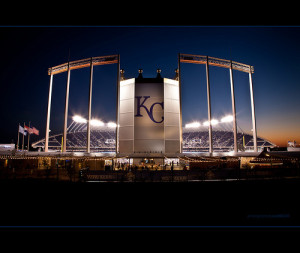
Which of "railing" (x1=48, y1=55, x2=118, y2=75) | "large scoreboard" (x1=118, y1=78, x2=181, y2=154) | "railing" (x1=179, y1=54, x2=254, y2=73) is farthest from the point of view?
"railing" (x1=179, y1=54, x2=254, y2=73)

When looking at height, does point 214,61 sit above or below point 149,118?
above

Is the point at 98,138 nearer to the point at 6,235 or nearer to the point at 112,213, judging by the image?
the point at 112,213

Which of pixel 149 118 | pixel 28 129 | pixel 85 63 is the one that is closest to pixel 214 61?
pixel 149 118

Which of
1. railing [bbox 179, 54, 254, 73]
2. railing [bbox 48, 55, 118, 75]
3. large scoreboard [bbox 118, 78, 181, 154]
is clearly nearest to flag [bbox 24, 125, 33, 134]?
railing [bbox 48, 55, 118, 75]

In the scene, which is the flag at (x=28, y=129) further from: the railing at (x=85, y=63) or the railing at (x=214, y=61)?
the railing at (x=214, y=61)

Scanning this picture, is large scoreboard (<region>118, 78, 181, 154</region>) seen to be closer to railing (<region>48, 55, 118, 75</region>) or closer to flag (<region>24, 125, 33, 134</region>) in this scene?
railing (<region>48, 55, 118, 75</region>)

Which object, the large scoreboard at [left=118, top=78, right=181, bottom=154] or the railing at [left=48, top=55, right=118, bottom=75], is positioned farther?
the railing at [left=48, top=55, right=118, bottom=75]

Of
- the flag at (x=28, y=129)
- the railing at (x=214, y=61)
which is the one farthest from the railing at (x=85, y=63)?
the railing at (x=214, y=61)

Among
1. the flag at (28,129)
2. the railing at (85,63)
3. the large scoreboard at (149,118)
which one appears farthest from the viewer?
the flag at (28,129)

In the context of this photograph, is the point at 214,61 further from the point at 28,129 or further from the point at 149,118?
the point at 28,129

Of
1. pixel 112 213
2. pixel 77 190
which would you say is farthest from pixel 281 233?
pixel 77 190

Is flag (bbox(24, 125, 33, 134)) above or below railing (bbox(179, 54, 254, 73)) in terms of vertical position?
below

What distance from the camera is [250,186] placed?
43.1ft

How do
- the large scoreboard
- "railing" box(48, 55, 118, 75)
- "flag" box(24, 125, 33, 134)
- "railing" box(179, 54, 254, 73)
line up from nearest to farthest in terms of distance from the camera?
the large scoreboard < "railing" box(48, 55, 118, 75) < "railing" box(179, 54, 254, 73) < "flag" box(24, 125, 33, 134)
